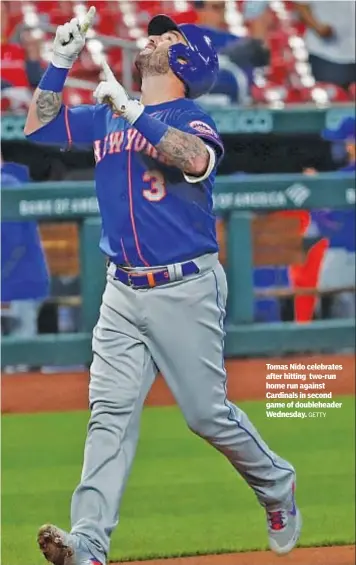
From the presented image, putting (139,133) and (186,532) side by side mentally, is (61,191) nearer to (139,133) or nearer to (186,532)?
(186,532)

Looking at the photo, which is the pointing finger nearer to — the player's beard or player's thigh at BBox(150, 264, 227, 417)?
the player's beard

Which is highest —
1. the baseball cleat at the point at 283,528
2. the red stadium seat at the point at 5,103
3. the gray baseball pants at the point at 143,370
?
the red stadium seat at the point at 5,103

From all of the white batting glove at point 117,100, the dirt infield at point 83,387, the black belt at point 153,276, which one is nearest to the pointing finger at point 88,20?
the white batting glove at point 117,100

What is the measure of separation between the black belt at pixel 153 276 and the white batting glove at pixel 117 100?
0.39 metres

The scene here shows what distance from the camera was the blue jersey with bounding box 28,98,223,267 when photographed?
298 cm

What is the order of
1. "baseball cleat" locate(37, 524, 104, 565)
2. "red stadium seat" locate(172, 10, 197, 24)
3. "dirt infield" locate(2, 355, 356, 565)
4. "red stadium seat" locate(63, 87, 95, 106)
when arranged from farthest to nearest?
1. "red stadium seat" locate(63, 87, 95, 106)
2. "red stadium seat" locate(172, 10, 197, 24)
3. "dirt infield" locate(2, 355, 356, 565)
4. "baseball cleat" locate(37, 524, 104, 565)

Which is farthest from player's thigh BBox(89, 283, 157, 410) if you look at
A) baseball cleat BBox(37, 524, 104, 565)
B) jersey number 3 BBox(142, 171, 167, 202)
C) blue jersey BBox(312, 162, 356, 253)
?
blue jersey BBox(312, 162, 356, 253)

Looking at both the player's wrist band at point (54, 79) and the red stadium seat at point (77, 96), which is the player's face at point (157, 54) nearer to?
the player's wrist band at point (54, 79)

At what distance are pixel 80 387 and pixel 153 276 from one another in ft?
10.4

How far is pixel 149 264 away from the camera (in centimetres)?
302

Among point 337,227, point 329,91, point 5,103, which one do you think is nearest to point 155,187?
point 5,103

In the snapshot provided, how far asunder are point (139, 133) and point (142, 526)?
1405mm

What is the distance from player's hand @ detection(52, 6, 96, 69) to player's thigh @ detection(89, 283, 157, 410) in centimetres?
57

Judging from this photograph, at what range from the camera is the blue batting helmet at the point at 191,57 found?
10.1 ft
